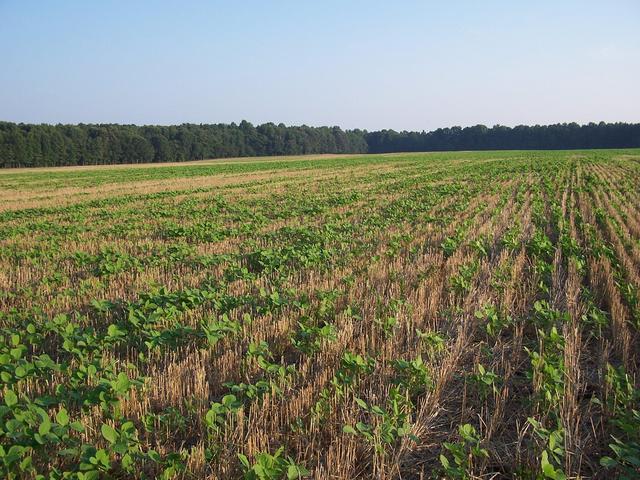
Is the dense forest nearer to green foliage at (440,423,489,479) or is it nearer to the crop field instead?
the crop field

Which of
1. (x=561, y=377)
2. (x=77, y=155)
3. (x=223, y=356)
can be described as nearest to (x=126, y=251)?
(x=223, y=356)

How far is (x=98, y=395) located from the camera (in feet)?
11.8

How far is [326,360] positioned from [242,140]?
379ft

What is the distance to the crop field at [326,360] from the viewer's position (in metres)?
3.11

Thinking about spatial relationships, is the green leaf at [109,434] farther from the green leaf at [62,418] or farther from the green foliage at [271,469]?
the green foliage at [271,469]

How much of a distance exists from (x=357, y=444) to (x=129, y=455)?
151 centimetres

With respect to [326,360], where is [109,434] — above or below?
above

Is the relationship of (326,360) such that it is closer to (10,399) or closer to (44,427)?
(44,427)

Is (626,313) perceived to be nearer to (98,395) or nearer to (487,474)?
(487,474)

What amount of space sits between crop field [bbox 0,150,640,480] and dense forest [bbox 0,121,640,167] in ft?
276

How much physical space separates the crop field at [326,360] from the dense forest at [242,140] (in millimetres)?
84266

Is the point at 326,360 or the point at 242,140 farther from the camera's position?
the point at 242,140

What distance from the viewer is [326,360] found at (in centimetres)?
454

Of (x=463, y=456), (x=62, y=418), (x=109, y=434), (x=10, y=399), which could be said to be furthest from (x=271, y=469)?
(x=10, y=399)
